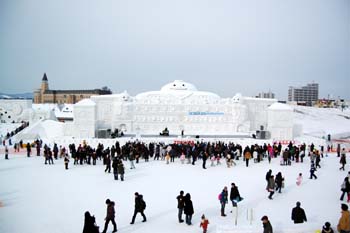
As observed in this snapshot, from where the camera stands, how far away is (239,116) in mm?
32062

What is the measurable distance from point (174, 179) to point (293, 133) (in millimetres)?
21369

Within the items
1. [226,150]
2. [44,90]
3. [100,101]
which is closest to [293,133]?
[226,150]

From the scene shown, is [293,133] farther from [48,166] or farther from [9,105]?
[9,105]

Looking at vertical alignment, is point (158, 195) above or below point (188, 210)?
below

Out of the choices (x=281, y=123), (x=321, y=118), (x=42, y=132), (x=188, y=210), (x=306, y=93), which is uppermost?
(x=306, y=93)

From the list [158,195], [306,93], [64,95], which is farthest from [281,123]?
[306,93]

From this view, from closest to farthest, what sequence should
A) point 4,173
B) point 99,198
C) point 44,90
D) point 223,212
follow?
1. point 223,212
2. point 99,198
3. point 4,173
4. point 44,90

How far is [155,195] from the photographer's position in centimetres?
1089

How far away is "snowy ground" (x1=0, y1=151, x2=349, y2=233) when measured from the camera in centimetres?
823

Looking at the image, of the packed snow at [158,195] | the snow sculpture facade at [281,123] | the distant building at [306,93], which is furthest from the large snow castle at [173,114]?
the distant building at [306,93]

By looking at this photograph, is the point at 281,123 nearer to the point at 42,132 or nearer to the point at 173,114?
the point at 173,114

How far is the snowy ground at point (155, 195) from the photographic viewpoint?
8227mm

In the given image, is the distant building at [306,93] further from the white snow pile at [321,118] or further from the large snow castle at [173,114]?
the large snow castle at [173,114]

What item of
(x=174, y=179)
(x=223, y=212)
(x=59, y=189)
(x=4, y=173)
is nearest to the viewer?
(x=223, y=212)
